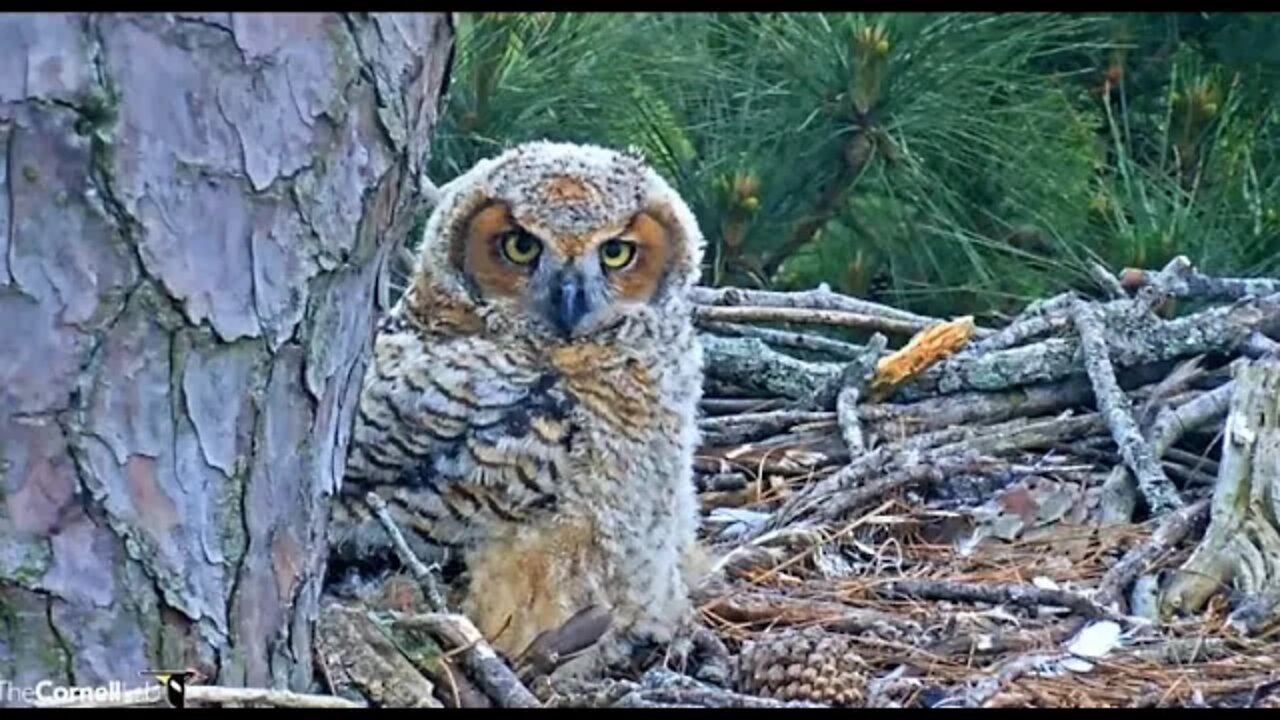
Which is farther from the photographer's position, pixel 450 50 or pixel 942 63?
pixel 942 63

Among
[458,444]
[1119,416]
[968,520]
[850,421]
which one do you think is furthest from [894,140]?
[458,444]

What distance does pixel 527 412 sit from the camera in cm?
313

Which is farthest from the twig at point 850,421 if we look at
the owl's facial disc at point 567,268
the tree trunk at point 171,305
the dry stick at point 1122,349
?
the tree trunk at point 171,305

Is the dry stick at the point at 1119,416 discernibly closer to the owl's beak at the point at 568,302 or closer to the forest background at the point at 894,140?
the forest background at the point at 894,140

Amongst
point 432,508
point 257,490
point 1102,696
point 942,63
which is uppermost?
point 942,63

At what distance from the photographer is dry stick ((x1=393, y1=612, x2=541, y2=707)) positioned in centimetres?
238

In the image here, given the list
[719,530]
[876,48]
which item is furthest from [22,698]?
[876,48]

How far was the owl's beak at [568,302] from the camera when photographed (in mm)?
3273

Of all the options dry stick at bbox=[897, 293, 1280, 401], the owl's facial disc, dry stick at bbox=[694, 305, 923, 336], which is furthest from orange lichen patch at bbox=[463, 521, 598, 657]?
dry stick at bbox=[897, 293, 1280, 401]

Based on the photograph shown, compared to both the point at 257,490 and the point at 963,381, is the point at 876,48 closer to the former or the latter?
the point at 963,381

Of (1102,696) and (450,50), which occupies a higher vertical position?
(450,50)

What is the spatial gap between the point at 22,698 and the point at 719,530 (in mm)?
1959

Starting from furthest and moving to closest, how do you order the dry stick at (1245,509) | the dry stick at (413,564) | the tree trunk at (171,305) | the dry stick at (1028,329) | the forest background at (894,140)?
the forest background at (894,140)
the dry stick at (1028,329)
the dry stick at (1245,509)
the dry stick at (413,564)
the tree trunk at (171,305)

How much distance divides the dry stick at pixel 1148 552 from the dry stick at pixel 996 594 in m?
0.05
